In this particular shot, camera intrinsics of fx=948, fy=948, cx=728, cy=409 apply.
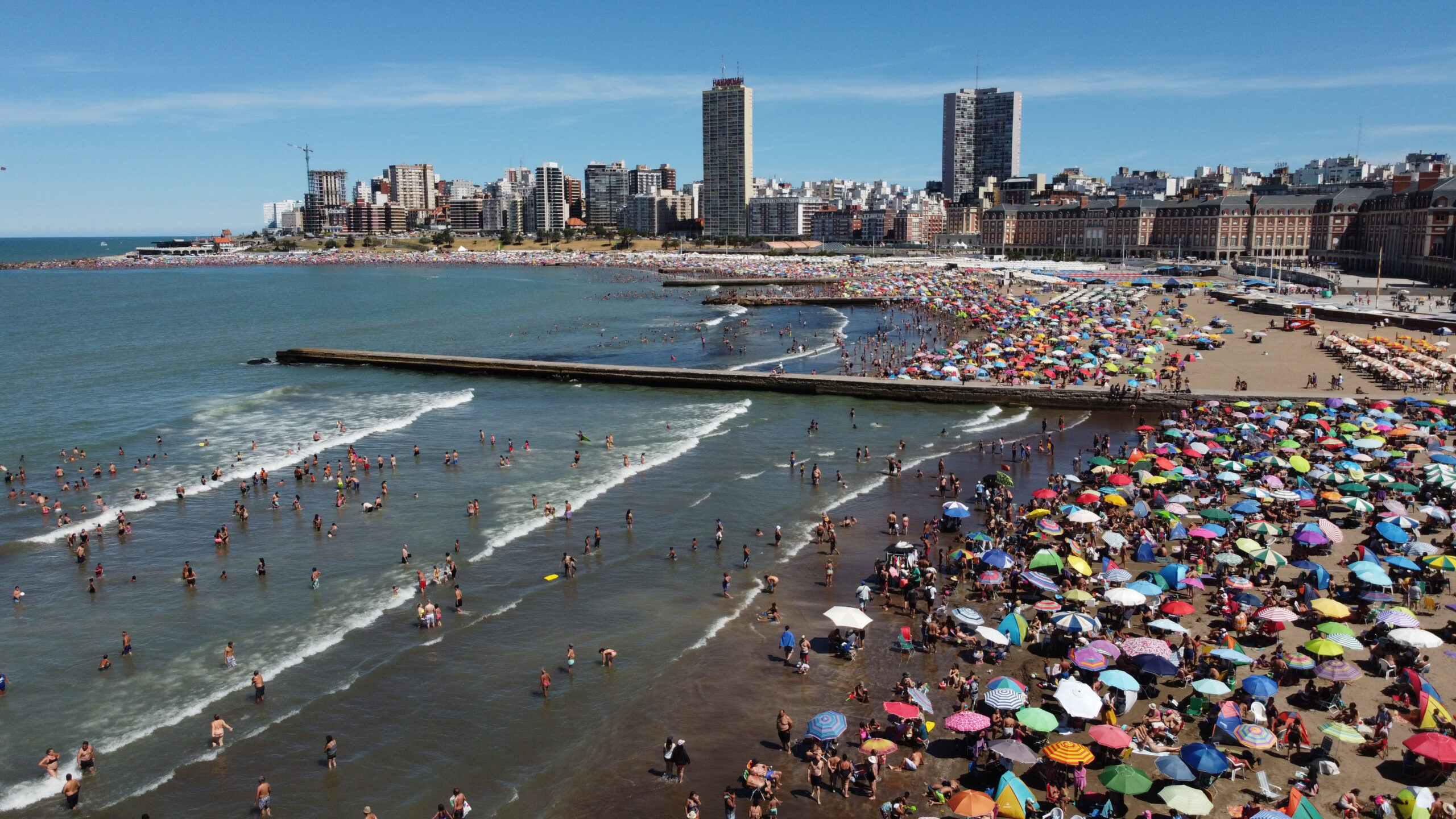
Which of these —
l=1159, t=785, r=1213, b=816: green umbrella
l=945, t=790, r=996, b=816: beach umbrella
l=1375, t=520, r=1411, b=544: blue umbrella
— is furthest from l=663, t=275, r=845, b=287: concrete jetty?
l=945, t=790, r=996, b=816: beach umbrella

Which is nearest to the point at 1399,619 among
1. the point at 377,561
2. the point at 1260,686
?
the point at 1260,686

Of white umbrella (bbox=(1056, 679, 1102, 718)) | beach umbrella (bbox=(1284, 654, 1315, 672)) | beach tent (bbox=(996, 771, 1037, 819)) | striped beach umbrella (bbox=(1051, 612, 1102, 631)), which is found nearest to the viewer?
beach tent (bbox=(996, 771, 1037, 819))

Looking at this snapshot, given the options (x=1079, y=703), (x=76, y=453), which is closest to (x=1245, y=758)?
(x=1079, y=703)

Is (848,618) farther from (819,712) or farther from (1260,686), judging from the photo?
(1260,686)

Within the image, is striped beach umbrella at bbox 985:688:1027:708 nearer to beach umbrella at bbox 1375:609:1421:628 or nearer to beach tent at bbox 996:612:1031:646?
beach tent at bbox 996:612:1031:646

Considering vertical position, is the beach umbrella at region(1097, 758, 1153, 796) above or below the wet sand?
above

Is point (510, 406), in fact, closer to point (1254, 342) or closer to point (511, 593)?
point (511, 593)

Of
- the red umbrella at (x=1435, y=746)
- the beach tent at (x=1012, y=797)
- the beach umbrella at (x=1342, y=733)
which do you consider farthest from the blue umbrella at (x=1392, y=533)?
the beach tent at (x=1012, y=797)
